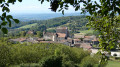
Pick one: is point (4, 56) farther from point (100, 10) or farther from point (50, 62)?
point (100, 10)

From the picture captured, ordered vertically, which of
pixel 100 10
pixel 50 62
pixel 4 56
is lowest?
pixel 50 62

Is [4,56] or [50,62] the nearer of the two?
[4,56]

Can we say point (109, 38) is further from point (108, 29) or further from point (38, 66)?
point (38, 66)

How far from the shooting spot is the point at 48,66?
21.6 m

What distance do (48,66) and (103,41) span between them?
17.1 meters

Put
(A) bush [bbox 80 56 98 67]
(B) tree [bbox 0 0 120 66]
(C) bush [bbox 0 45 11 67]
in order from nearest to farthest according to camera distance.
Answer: (B) tree [bbox 0 0 120 66], (C) bush [bbox 0 45 11 67], (A) bush [bbox 80 56 98 67]

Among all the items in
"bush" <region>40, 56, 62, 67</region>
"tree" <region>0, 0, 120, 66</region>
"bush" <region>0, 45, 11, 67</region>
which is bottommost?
"bush" <region>40, 56, 62, 67</region>

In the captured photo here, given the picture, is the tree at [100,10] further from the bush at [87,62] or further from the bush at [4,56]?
the bush at [87,62]

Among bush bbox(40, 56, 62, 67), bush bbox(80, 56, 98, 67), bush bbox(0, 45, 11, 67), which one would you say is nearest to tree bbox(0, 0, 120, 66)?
bush bbox(40, 56, 62, 67)

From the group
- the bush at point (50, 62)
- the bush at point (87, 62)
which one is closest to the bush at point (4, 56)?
the bush at point (50, 62)

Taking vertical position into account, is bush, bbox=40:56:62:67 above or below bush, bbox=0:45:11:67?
below

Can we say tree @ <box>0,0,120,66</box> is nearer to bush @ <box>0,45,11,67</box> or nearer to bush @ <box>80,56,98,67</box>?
bush @ <box>0,45,11,67</box>

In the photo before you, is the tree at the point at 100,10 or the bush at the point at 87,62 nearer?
the tree at the point at 100,10

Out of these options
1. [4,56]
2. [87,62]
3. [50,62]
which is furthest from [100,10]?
[87,62]
